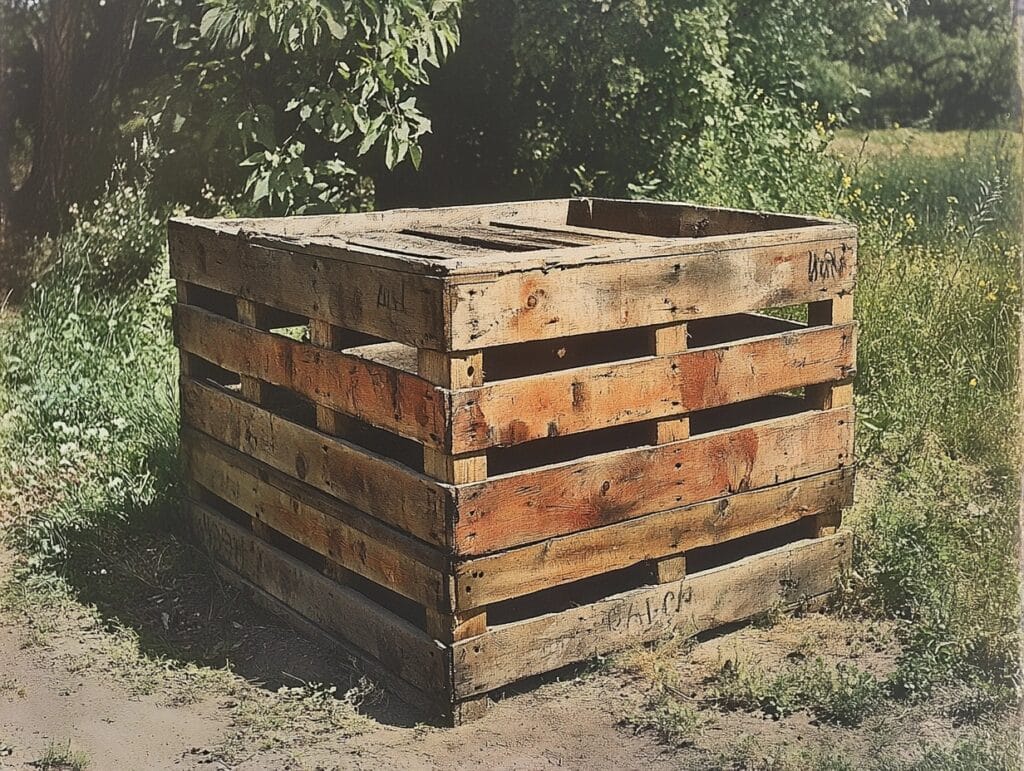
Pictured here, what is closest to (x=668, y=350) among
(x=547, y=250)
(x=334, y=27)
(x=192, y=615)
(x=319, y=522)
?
(x=547, y=250)

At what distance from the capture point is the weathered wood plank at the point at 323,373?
3.45 metres

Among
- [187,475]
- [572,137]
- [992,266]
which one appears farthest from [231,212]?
[992,266]

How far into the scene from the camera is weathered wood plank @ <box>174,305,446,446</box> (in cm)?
345

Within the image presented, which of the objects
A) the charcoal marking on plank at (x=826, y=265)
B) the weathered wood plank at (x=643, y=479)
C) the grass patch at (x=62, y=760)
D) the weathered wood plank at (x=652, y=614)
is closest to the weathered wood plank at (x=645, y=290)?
the charcoal marking on plank at (x=826, y=265)

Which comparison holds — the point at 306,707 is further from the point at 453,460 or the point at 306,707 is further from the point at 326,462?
the point at 453,460

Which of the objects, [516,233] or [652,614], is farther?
[516,233]

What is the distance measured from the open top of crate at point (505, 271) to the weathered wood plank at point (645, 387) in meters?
0.13

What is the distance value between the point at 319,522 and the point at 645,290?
1269mm

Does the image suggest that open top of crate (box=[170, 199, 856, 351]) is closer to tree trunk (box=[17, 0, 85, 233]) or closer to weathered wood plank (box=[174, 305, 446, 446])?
weathered wood plank (box=[174, 305, 446, 446])

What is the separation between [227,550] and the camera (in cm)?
459

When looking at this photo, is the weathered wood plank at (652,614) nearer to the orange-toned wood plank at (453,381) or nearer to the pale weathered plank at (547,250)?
the orange-toned wood plank at (453,381)

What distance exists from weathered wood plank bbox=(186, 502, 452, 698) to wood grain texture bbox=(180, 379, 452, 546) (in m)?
0.31

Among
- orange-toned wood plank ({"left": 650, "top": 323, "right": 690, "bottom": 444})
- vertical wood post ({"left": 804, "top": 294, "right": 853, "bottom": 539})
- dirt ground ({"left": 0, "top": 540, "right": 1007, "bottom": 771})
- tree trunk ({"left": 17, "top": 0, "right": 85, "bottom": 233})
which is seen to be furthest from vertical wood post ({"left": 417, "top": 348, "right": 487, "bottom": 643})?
tree trunk ({"left": 17, "top": 0, "right": 85, "bottom": 233})

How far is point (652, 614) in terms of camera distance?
13.0 ft
